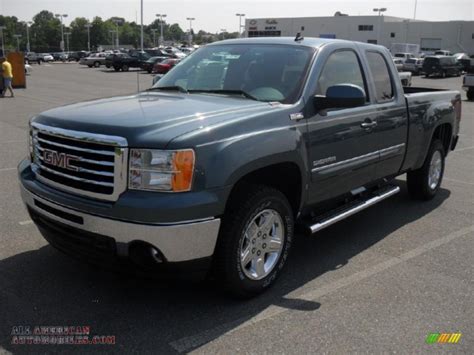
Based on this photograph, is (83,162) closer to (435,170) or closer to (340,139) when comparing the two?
(340,139)

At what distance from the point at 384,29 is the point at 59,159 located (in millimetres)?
90023

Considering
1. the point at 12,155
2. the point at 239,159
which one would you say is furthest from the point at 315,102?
the point at 12,155

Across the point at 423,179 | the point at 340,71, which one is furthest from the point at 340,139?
the point at 423,179

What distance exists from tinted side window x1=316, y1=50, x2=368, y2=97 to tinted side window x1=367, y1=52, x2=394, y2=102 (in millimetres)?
268

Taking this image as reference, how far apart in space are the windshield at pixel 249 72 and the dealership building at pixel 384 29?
74.3 meters

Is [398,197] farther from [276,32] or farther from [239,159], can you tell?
[276,32]

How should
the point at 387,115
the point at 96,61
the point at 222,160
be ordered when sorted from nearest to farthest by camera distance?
the point at 222,160, the point at 387,115, the point at 96,61

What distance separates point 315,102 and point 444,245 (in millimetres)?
2171

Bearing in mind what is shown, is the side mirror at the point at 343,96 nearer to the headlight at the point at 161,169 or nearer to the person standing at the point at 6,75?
the headlight at the point at 161,169

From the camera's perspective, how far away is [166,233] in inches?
126

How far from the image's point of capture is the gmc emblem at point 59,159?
351 cm

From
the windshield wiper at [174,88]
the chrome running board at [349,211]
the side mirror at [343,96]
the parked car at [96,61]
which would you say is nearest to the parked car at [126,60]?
the parked car at [96,61]

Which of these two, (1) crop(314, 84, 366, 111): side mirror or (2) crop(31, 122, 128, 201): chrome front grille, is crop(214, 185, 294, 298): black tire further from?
(1) crop(314, 84, 366, 111): side mirror

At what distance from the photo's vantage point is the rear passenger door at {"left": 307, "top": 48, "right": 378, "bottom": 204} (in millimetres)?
4324
